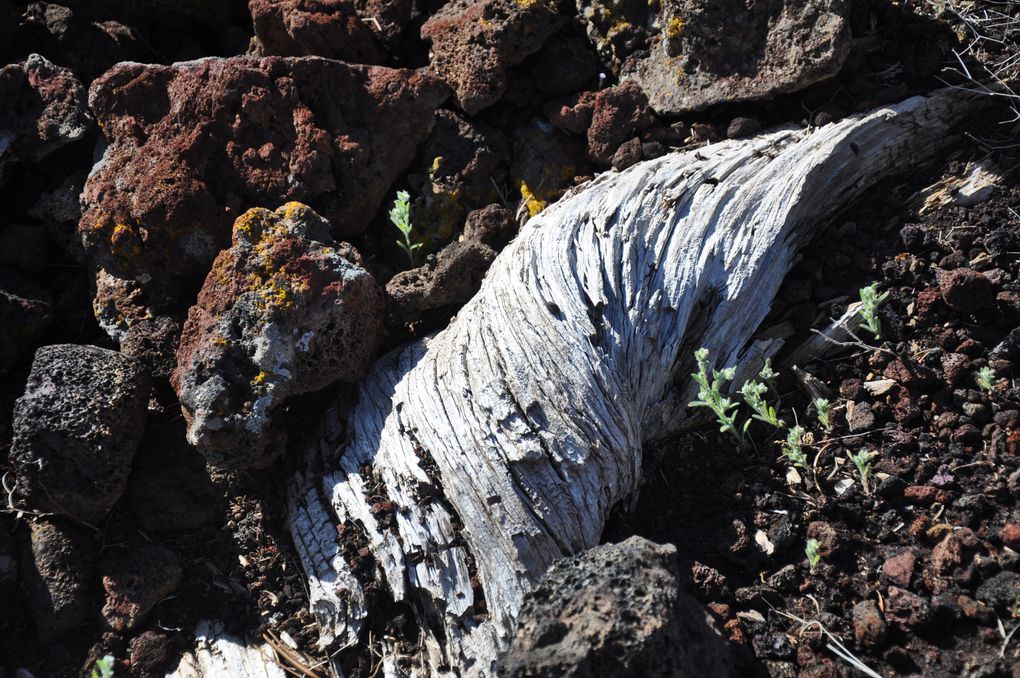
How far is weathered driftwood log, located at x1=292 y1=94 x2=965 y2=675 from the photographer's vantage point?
3295 mm

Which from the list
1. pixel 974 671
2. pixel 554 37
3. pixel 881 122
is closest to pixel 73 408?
pixel 554 37

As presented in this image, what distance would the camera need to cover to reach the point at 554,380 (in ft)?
11.4

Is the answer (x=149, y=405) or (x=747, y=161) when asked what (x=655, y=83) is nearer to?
(x=747, y=161)

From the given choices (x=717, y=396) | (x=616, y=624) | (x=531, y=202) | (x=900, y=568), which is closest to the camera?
(x=616, y=624)

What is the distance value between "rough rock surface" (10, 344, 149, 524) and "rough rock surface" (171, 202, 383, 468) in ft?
1.13

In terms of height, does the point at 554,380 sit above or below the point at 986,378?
above

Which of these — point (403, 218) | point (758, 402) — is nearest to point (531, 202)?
point (403, 218)

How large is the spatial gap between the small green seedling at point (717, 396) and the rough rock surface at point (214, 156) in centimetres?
202

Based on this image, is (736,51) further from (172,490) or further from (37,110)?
(37,110)

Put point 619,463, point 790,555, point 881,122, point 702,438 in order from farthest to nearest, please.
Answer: point 881,122, point 702,438, point 619,463, point 790,555

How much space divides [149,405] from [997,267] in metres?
4.08

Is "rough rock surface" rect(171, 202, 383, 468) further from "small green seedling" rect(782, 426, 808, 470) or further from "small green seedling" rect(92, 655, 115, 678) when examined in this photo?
"small green seedling" rect(782, 426, 808, 470)

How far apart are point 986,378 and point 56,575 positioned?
161 inches

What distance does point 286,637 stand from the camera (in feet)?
11.6
